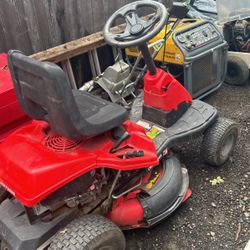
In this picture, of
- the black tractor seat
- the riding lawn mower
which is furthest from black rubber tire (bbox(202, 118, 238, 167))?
the black tractor seat

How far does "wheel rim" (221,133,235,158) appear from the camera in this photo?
2275 mm

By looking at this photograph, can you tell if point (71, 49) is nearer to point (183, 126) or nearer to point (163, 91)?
point (163, 91)

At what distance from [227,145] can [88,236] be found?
1221 millimetres

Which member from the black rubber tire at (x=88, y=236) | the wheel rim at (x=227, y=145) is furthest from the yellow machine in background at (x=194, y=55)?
the black rubber tire at (x=88, y=236)

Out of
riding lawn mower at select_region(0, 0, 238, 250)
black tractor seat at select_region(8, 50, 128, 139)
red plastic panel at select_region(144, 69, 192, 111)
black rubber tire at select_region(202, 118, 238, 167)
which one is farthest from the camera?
black rubber tire at select_region(202, 118, 238, 167)

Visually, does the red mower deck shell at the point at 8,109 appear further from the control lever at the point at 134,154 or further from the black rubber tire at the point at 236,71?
the black rubber tire at the point at 236,71

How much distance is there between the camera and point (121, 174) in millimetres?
1819

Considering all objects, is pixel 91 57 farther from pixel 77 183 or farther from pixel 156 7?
pixel 77 183

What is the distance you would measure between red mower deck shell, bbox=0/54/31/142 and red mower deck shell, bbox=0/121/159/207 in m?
0.25

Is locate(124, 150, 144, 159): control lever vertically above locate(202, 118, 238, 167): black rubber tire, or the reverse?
locate(124, 150, 144, 159): control lever

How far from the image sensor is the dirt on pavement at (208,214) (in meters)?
1.83

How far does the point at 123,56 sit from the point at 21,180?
2.08m

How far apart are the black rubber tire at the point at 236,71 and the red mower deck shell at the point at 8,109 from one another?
210 cm

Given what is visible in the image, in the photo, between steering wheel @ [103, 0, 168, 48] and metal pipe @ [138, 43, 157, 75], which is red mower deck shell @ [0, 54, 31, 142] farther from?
metal pipe @ [138, 43, 157, 75]
